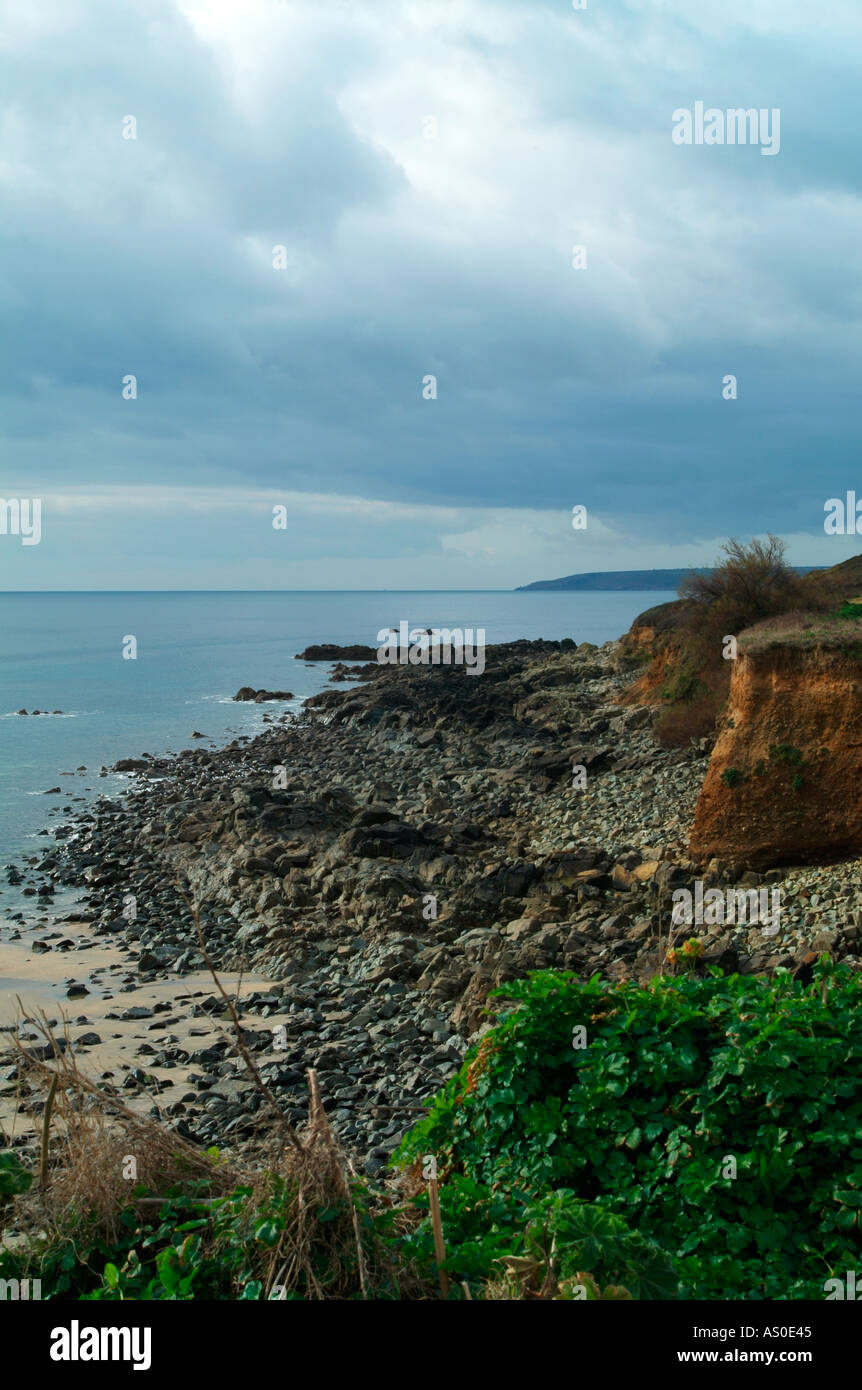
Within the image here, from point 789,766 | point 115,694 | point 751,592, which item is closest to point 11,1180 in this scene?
point 789,766

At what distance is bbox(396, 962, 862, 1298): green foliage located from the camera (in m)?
5.12

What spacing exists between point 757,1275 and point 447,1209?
1698 millimetres

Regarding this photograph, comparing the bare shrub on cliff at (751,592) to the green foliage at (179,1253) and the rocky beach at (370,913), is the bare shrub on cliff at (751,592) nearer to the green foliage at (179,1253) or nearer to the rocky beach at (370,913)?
the rocky beach at (370,913)

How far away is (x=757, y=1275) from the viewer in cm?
495

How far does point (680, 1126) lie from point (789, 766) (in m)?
10.2

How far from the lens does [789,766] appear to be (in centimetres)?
1477

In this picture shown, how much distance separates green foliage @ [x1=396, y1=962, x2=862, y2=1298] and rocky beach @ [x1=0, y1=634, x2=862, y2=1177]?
1068 mm

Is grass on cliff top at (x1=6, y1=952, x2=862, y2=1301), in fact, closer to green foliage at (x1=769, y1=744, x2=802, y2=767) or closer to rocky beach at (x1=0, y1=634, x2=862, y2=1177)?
rocky beach at (x1=0, y1=634, x2=862, y2=1177)

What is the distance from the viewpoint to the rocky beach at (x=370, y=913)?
10.2 meters

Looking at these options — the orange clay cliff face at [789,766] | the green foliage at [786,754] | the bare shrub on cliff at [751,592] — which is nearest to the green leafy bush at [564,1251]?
the orange clay cliff face at [789,766]

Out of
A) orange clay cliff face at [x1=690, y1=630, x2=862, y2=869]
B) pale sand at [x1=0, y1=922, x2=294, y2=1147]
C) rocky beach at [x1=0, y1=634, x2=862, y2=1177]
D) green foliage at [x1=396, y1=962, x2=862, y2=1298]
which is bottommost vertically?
pale sand at [x1=0, y1=922, x2=294, y2=1147]

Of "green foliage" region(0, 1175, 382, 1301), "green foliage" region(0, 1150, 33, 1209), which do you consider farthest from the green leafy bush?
"green foliage" region(0, 1150, 33, 1209)

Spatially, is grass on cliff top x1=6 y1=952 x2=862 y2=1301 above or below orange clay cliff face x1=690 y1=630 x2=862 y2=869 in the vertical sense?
below

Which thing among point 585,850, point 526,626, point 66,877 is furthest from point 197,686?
point 526,626
